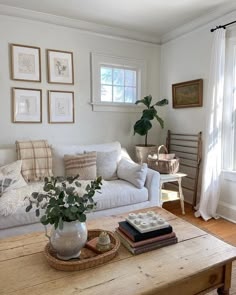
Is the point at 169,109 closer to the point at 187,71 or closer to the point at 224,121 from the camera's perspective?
the point at 187,71

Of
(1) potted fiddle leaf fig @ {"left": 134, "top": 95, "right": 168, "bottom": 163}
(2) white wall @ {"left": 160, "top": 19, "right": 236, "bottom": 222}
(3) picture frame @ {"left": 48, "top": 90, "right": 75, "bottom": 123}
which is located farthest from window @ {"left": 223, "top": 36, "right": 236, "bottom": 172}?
(3) picture frame @ {"left": 48, "top": 90, "right": 75, "bottom": 123}

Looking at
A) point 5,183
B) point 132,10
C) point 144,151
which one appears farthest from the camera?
point 144,151

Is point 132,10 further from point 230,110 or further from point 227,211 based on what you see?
point 227,211

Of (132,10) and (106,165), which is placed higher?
(132,10)

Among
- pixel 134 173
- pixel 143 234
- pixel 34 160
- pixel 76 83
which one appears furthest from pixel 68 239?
pixel 76 83

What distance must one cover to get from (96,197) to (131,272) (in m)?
1.17

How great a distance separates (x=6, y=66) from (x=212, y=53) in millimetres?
2389

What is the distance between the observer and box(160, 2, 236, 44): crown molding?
260cm

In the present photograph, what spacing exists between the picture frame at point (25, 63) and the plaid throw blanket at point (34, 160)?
2.72 ft

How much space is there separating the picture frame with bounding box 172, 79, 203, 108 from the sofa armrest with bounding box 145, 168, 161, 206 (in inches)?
47.4

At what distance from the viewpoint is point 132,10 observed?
8.95 feet

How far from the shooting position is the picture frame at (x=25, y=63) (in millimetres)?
2748

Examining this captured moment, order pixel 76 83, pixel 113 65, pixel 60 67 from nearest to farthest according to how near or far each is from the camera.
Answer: pixel 60 67
pixel 76 83
pixel 113 65

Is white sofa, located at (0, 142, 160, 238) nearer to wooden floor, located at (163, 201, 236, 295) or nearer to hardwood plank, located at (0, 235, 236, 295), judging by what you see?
wooden floor, located at (163, 201, 236, 295)
